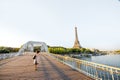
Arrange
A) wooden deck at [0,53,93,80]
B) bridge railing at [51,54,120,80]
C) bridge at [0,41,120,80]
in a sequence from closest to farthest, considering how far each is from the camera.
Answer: bridge railing at [51,54,120,80], bridge at [0,41,120,80], wooden deck at [0,53,93,80]

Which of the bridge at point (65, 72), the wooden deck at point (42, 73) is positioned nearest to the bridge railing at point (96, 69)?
the bridge at point (65, 72)

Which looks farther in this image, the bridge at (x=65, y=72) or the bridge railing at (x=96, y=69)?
the bridge at (x=65, y=72)

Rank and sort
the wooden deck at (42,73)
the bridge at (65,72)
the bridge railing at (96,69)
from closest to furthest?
the bridge railing at (96,69) < the bridge at (65,72) < the wooden deck at (42,73)

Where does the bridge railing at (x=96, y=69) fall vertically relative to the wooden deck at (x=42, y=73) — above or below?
above

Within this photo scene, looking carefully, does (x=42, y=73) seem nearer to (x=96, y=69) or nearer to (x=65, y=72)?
(x=65, y=72)

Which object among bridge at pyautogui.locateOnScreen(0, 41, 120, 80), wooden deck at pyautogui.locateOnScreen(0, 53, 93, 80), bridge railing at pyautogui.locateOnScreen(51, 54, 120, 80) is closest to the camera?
bridge railing at pyautogui.locateOnScreen(51, 54, 120, 80)

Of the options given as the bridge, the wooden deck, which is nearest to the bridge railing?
the bridge

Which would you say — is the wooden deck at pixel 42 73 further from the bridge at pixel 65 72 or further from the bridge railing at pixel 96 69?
the bridge railing at pixel 96 69

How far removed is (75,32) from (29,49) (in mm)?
52252

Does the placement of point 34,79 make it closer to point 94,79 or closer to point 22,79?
point 22,79

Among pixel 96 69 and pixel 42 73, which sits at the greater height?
pixel 96 69

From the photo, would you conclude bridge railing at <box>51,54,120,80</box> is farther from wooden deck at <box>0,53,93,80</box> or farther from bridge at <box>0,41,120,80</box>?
wooden deck at <box>0,53,93,80</box>

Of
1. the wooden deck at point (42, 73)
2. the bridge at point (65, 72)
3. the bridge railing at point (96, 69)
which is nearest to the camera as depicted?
the bridge railing at point (96, 69)

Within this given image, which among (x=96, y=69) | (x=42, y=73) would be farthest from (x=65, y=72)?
(x=96, y=69)
